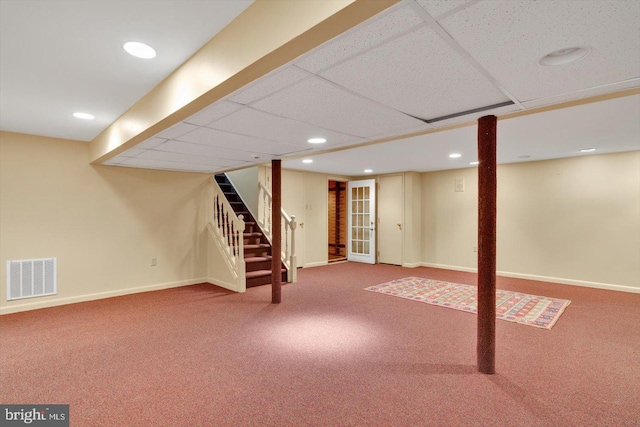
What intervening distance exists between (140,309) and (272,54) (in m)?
3.87

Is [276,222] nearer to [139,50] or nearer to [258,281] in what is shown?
[258,281]

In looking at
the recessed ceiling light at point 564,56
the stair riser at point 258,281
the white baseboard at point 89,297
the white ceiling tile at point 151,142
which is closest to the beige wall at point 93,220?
the white baseboard at point 89,297

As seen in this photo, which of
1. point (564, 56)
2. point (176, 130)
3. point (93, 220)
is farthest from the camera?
point (93, 220)

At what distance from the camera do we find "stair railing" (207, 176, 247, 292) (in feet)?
16.0

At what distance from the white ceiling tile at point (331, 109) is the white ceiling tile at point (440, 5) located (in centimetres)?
75

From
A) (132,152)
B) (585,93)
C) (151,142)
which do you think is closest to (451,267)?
(585,93)

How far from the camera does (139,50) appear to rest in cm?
193

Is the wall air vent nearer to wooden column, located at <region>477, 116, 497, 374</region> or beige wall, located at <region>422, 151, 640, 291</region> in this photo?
wooden column, located at <region>477, 116, 497, 374</region>

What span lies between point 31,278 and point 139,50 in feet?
12.5

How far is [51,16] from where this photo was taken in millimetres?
1609

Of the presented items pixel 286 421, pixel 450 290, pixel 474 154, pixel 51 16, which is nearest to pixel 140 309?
pixel 286 421

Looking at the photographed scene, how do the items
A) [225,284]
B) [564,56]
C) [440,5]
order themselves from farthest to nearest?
[225,284] < [564,56] < [440,5]

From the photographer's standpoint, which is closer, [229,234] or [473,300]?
[473,300]

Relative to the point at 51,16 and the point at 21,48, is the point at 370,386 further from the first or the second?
the point at 21,48
